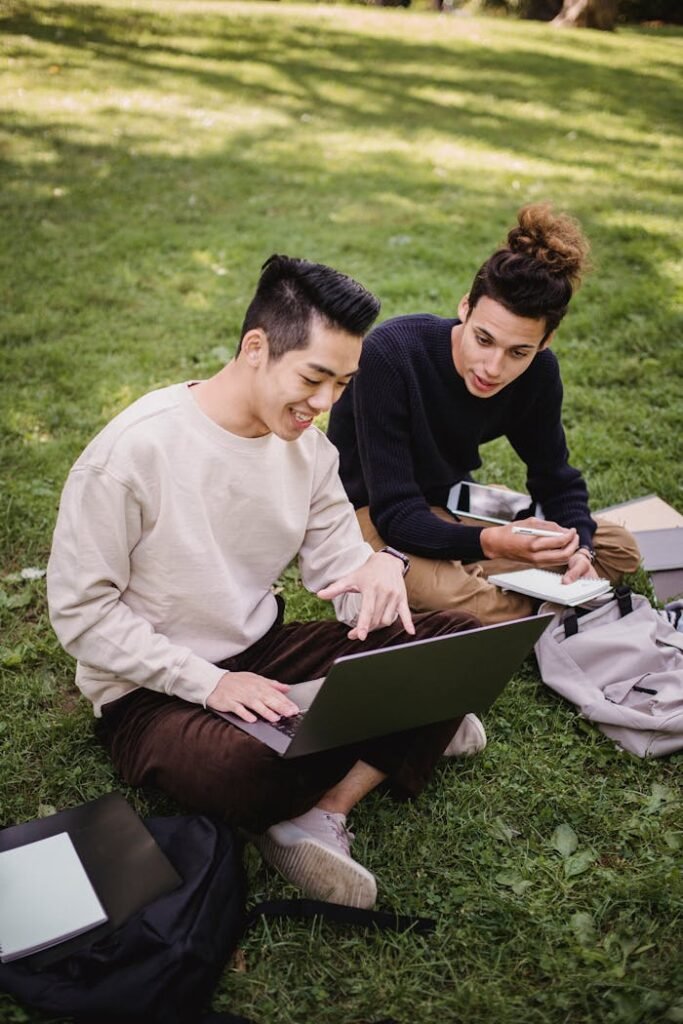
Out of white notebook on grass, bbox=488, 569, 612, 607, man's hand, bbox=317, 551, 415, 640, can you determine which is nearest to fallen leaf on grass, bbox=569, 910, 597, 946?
man's hand, bbox=317, 551, 415, 640

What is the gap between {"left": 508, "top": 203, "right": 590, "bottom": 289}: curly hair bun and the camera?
2.90m

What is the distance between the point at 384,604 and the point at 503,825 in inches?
30.1

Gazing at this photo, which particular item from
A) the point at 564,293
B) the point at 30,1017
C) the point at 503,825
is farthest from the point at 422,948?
the point at 564,293

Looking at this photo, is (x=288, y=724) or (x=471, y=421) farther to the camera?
(x=471, y=421)

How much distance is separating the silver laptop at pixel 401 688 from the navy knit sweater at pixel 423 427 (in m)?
0.87

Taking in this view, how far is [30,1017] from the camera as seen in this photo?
1.91 metres

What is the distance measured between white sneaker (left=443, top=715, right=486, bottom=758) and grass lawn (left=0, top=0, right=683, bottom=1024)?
7 centimetres

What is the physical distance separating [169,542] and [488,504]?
1.68 metres

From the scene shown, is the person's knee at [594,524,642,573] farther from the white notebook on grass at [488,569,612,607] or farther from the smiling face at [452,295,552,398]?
the smiling face at [452,295,552,398]

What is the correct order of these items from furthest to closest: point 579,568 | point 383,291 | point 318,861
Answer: point 383,291 < point 579,568 < point 318,861

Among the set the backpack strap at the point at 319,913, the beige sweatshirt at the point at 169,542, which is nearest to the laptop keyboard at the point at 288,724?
the beige sweatshirt at the point at 169,542

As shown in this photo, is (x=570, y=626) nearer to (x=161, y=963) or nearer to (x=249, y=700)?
(x=249, y=700)

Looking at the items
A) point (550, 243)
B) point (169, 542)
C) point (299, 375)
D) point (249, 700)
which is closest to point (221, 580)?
point (169, 542)

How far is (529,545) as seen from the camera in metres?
3.06
